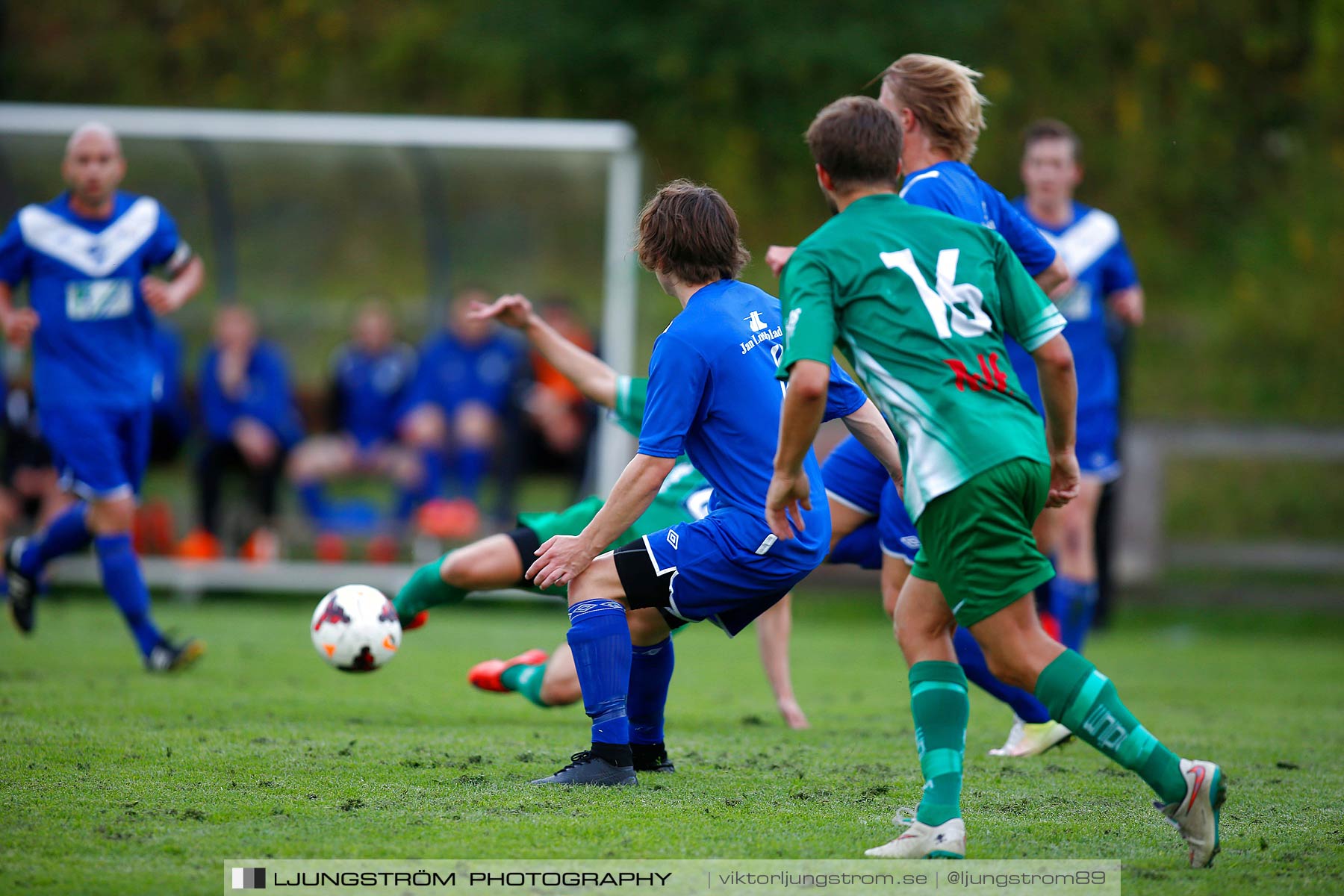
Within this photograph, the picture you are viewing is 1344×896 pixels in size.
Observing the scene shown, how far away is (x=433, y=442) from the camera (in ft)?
36.9

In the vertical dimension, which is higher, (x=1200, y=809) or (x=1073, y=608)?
(x=1200, y=809)

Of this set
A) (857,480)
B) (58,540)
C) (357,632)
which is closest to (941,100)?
(857,480)

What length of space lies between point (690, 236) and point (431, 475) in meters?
7.51

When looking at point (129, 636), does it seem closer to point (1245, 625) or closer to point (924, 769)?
point (924, 769)

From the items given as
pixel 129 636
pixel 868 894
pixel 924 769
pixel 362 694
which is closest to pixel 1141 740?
pixel 924 769

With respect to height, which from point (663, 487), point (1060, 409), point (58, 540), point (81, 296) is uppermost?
point (1060, 409)

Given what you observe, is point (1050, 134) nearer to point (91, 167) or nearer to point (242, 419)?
point (91, 167)

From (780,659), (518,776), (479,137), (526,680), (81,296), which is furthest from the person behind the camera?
(479,137)

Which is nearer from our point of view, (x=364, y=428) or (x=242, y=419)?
(x=242, y=419)

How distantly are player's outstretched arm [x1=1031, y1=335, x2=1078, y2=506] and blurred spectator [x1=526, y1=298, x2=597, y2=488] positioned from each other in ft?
→ 25.6

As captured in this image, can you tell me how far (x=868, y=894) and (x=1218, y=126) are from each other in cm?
1333

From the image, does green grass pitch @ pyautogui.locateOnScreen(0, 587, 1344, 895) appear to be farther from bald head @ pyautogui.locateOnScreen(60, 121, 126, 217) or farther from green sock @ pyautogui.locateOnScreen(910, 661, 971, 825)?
bald head @ pyautogui.locateOnScreen(60, 121, 126, 217)

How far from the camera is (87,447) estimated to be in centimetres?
660

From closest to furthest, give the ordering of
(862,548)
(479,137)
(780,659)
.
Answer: (862,548) < (780,659) < (479,137)
